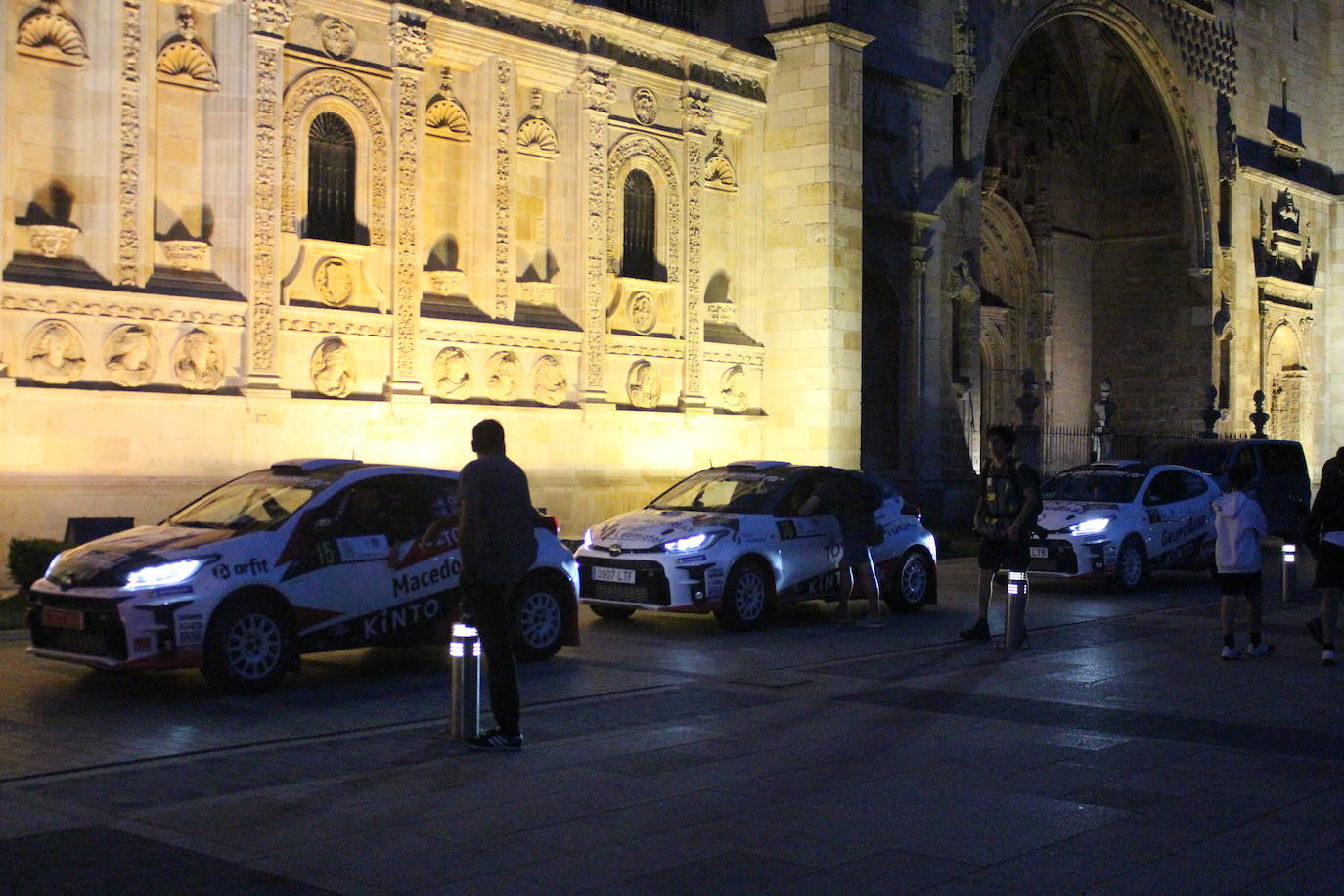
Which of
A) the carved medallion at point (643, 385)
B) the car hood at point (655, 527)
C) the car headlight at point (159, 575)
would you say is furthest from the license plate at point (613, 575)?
the carved medallion at point (643, 385)

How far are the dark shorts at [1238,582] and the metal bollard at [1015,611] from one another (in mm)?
1706

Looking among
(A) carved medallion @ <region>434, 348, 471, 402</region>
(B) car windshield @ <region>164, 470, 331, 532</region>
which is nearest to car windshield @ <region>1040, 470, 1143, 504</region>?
(A) carved medallion @ <region>434, 348, 471, 402</region>

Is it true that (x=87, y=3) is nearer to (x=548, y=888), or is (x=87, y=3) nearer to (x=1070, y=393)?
(x=548, y=888)

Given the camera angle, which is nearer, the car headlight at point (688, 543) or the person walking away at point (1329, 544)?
the person walking away at point (1329, 544)

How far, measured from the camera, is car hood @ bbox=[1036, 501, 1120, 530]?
66.7 ft

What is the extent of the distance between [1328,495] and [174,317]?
501 inches

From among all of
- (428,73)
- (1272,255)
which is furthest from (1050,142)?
(428,73)

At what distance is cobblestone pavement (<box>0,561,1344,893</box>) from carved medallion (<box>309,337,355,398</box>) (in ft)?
24.0

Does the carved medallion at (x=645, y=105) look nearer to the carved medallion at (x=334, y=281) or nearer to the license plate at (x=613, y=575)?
the carved medallion at (x=334, y=281)

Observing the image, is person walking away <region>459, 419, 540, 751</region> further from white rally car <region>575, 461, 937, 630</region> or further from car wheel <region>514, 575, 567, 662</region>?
white rally car <region>575, 461, 937, 630</region>

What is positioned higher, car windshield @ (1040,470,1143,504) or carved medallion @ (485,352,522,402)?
carved medallion @ (485,352,522,402)

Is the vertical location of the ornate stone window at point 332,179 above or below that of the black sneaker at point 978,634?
above

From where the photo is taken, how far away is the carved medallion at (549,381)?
23.6 metres

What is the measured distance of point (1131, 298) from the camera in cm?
4331
